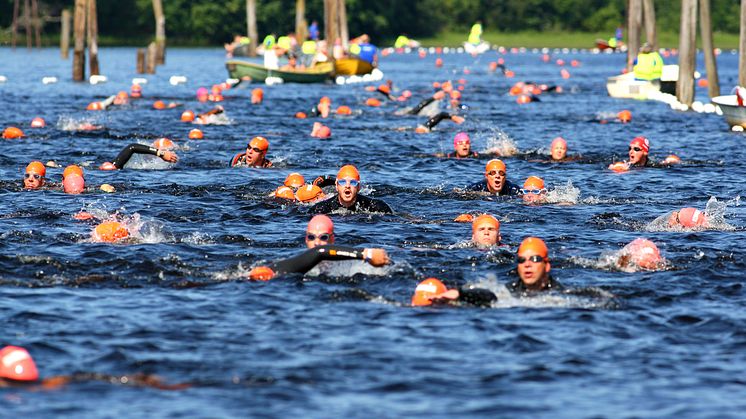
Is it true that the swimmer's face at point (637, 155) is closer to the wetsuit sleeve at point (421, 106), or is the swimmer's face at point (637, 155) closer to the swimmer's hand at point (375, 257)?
the swimmer's hand at point (375, 257)

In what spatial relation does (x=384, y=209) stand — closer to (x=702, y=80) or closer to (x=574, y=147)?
(x=574, y=147)

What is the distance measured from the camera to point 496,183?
20.6 meters

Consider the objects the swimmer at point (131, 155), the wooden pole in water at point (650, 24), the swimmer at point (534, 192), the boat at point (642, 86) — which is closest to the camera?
the swimmer at point (534, 192)

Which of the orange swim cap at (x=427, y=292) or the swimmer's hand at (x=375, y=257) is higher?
the swimmer's hand at (x=375, y=257)

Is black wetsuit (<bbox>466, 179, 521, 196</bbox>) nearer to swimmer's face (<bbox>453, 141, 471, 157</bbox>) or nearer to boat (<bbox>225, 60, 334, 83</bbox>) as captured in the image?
swimmer's face (<bbox>453, 141, 471, 157</bbox>)

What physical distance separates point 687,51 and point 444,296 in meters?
29.6

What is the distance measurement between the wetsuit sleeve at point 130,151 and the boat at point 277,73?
3497 cm

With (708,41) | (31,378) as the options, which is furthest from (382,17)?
(31,378)

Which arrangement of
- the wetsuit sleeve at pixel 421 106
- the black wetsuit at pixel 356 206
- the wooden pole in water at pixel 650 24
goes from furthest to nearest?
1. the wooden pole in water at pixel 650 24
2. the wetsuit sleeve at pixel 421 106
3. the black wetsuit at pixel 356 206

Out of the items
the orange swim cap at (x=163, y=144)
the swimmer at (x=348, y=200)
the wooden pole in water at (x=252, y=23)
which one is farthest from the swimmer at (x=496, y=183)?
the wooden pole in water at (x=252, y=23)

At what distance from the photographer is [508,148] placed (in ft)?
97.1

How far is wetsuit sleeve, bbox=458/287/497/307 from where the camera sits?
13.2 meters

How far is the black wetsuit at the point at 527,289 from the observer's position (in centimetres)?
1373

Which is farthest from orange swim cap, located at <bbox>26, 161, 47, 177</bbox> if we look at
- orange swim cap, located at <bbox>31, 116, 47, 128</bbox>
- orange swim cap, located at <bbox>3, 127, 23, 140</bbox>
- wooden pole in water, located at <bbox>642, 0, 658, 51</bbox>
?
wooden pole in water, located at <bbox>642, 0, 658, 51</bbox>
